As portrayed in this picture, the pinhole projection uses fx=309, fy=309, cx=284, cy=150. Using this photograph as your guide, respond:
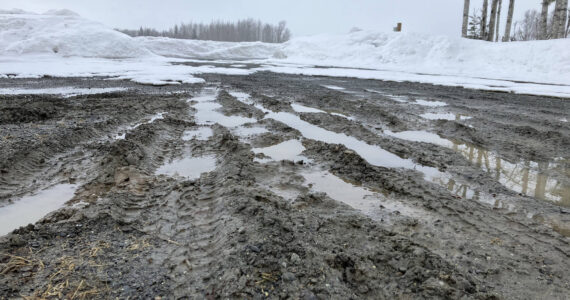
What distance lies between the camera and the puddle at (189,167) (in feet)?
13.6

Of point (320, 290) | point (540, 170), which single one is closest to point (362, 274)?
point (320, 290)

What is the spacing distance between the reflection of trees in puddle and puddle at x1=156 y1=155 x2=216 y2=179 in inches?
154

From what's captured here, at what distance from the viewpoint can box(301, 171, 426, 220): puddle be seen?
3215 mm

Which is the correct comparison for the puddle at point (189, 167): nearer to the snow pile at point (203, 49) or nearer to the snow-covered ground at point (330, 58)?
the snow-covered ground at point (330, 58)

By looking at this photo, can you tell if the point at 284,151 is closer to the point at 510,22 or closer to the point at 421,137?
the point at 421,137

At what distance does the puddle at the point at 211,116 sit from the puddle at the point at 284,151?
160cm

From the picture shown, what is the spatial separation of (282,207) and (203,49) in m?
48.2

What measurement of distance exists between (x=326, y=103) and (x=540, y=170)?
531 centimetres

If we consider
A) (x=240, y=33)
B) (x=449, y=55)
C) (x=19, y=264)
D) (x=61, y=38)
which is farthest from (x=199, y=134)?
(x=240, y=33)

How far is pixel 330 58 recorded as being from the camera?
101 feet

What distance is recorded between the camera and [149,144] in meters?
5.08

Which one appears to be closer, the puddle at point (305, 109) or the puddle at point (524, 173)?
the puddle at point (524, 173)

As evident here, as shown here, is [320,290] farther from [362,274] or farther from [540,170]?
[540,170]

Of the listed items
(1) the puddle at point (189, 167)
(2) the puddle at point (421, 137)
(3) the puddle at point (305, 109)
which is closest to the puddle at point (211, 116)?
(3) the puddle at point (305, 109)
